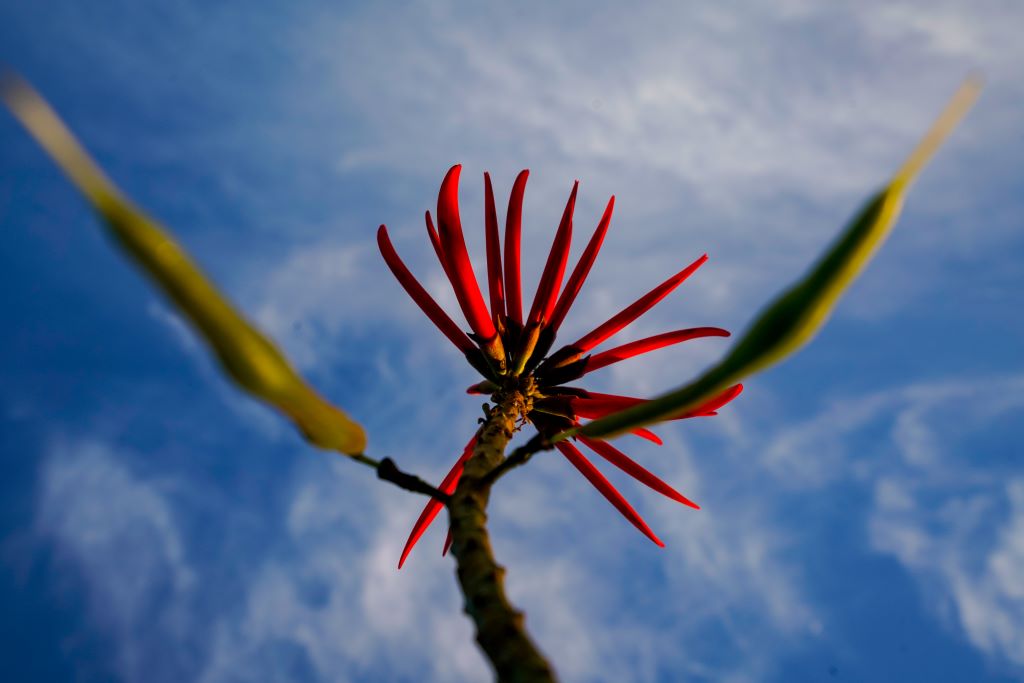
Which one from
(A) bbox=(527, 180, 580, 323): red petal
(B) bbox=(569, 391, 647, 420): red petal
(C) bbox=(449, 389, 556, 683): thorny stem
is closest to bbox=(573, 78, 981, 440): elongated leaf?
(C) bbox=(449, 389, 556, 683): thorny stem

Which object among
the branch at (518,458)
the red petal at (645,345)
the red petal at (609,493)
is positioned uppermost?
the red petal at (645,345)

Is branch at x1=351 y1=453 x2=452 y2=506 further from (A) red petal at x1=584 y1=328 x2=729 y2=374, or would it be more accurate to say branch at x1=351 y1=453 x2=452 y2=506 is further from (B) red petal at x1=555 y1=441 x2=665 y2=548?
(A) red petal at x1=584 y1=328 x2=729 y2=374

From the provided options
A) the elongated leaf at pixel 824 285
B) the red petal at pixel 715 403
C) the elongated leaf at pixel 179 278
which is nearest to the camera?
the elongated leaf at pixel 179 278

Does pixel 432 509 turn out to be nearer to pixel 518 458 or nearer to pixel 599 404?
pixel 599 404

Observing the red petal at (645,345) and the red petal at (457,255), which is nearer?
the red petal at (457,255)

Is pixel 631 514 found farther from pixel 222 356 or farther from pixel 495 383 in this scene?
pixel 222 356

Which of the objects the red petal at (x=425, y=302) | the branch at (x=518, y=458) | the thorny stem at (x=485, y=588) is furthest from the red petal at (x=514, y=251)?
the branch at (x=518, y=458)

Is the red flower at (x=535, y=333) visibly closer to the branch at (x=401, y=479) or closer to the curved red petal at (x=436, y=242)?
the curved red petal at (x=436, y=242)
